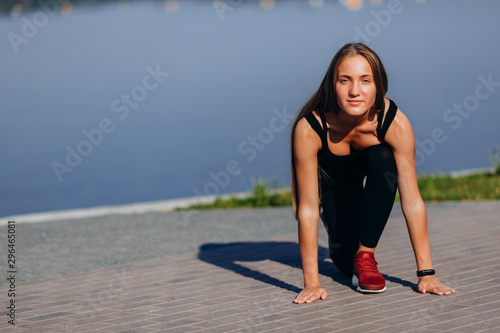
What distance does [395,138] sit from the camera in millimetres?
4344

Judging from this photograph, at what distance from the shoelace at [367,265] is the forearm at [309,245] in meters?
0.31

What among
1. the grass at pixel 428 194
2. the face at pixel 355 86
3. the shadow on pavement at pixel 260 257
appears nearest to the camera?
the face at pixel 355 86

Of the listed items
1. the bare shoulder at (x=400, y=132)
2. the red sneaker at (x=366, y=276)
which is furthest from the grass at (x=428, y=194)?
the bare shoulder at (x=400, y=132)

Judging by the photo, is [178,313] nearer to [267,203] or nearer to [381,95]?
[381,95]

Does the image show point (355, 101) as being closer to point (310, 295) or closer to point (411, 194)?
point (411, 194)

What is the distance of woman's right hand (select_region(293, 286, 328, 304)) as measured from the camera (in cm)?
432

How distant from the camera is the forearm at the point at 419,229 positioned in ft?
14.4

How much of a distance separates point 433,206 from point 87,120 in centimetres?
1328

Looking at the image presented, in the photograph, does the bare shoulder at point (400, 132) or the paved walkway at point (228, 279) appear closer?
the paved walkway at point (228, 279)

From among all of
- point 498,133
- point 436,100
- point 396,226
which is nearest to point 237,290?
point 396,226

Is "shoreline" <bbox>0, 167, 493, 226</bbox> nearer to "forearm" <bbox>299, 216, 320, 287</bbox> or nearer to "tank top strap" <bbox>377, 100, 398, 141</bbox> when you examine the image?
"forearm" <bbox>299, 216, 320, 287</bbox>

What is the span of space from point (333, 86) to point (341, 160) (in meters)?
0.53

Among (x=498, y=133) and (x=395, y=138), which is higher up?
(x=395, y=138)

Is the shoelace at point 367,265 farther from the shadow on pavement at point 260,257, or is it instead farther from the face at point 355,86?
the face at point 355,86
